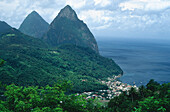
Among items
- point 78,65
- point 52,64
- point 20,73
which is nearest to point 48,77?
point 20,73

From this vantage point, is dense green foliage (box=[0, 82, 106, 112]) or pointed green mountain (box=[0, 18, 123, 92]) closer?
dense green foliage (box=[0, 82, 106, 112])

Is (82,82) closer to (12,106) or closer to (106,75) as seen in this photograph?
(106,75)

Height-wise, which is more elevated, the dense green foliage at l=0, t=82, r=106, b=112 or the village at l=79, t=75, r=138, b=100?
the dense green foliage at l=0, t=82, r=106, b=112

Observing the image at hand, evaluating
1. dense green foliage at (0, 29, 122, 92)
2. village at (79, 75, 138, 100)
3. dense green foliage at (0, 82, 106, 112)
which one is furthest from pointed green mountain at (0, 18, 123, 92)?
dense green foliage at (0, 82, 106, 112)

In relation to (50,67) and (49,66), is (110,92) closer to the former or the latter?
(50,67)

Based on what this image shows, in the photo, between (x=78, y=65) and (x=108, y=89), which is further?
(x=78, y=65)

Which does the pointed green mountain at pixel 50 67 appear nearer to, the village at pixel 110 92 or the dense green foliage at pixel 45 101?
the village at pixel 110 92

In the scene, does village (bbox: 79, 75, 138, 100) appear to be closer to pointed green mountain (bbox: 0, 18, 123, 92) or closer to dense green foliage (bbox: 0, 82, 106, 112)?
pointed green mountain (bbox: 0, 18, 123, 92)

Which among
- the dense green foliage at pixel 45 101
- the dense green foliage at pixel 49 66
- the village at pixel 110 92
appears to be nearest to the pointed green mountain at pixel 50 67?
the dense green foliage at pixel 49 66
